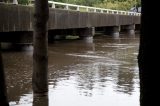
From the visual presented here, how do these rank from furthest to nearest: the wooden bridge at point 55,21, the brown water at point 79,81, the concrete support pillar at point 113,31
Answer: the concrete support pillar at point 113,31
the wooden bridge at point 55,21
the brown water at point 79,81

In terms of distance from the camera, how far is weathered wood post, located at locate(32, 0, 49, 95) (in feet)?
31.2

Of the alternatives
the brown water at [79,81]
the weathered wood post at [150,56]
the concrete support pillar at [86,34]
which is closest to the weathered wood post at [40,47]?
the brown water at [79,81]

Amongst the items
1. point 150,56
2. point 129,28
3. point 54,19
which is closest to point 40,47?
point 150,56

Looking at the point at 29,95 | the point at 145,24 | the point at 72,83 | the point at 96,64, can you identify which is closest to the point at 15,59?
the point at 96,64

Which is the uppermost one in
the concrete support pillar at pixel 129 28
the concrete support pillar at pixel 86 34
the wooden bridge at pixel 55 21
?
the wooden bridge at pixel 55 21

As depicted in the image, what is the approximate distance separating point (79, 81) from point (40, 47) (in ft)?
12.2

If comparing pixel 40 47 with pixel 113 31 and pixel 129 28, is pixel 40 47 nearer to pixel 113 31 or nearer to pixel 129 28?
pixel 113 31

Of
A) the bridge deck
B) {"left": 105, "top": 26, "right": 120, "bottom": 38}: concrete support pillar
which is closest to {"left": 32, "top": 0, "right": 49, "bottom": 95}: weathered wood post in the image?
the bridge deck

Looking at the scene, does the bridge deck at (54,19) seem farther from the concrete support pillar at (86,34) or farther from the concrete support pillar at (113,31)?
the concrete support pillar at (113,31)

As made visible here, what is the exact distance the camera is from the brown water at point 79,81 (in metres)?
10.5

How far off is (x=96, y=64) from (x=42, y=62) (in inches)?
345

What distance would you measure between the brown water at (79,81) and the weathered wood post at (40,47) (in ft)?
1.31

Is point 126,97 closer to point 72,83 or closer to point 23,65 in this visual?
point 72,83

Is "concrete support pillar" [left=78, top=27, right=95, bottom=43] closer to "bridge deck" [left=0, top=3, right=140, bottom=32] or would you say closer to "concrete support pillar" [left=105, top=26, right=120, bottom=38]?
"bridge deck" [left=0, top=3, right=140, bottom=32]
